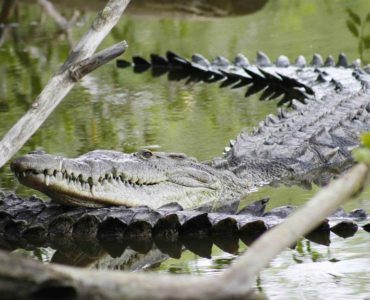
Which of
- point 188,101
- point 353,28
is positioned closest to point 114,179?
point 188,101

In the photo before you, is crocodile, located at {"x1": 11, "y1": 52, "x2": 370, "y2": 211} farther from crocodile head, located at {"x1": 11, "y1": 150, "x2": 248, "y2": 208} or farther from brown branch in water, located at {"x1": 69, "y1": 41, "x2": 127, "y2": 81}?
brown branch in water, located at {"x1": 69, "y1": 41, "x2": 127, "y2": 81}

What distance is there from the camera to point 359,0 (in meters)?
13.8

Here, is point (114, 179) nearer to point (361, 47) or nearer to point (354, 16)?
point (361, 47)

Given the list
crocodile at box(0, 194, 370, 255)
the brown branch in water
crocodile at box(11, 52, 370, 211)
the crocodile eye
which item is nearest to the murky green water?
crocodile at box(0, 194, 370, 255)

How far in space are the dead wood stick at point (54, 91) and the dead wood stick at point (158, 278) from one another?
2763mm

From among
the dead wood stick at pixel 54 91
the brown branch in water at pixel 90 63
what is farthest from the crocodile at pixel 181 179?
the brown branch in water at pixel 90 63

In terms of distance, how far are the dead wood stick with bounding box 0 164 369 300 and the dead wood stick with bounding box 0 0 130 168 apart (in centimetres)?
276

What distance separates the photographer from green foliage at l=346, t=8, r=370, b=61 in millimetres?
11062

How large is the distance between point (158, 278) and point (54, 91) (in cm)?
306

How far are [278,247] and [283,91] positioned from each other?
746 cm

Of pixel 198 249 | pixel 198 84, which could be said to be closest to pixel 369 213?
pixel 198 249

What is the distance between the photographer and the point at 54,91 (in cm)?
527

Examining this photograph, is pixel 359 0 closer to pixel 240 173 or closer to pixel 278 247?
pixel 240 173

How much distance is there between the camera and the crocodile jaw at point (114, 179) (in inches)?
209
